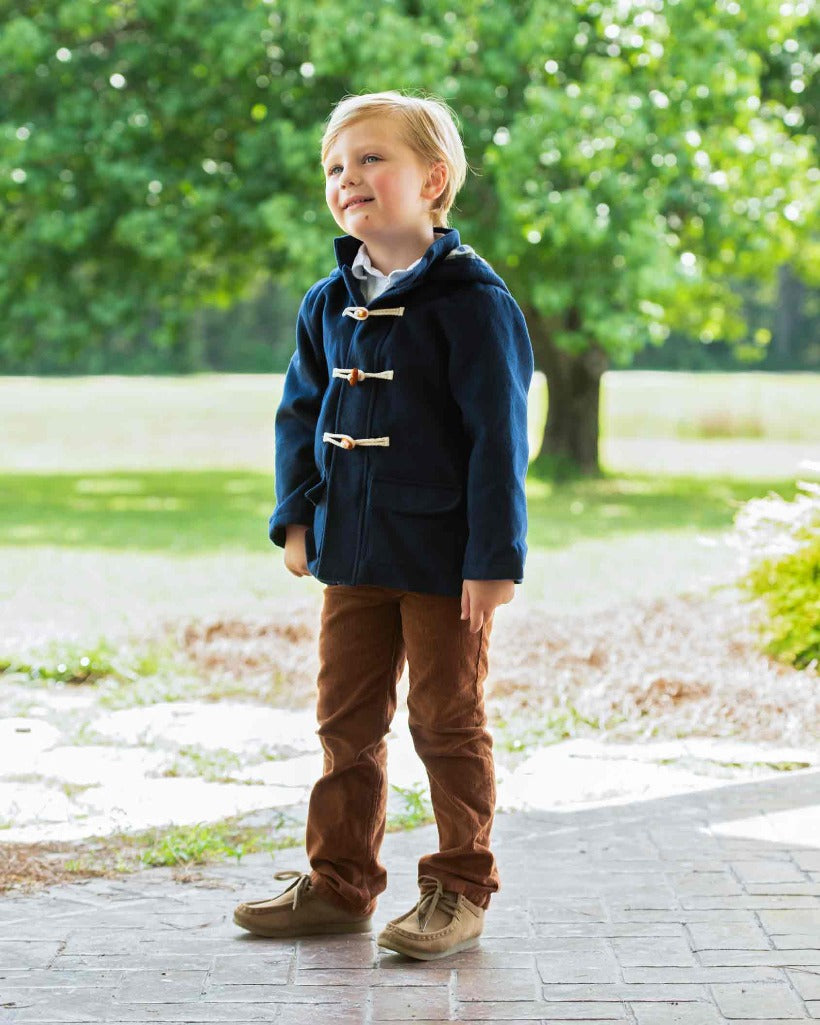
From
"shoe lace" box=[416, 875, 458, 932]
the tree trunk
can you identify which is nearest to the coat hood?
"shoe lace" box=[416, 875, 458, 932]

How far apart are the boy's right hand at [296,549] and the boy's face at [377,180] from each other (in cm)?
63

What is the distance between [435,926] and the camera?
324 cm

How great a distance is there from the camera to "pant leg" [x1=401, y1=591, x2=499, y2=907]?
322 cm

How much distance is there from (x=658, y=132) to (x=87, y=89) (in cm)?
562

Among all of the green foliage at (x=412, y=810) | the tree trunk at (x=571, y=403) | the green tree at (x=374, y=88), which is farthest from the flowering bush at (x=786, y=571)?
the tree trunk at (x=571, y=403)

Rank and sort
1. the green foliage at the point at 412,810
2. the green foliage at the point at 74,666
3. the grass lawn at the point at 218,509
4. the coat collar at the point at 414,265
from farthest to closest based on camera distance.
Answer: the grass lawn at the point at 218,509 < the green foliage at the point at 74,666 < the green foliage at the point at 412,810 < the coat collar at the point at 414,265

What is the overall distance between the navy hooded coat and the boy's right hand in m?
0.12

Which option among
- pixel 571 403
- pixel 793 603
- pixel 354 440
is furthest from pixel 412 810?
pixel 571 403

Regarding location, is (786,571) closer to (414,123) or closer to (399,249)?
(399,249)

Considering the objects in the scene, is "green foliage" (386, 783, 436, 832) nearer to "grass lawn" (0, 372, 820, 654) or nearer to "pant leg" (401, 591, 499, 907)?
"pant leg" (401, 591, 499, 907)

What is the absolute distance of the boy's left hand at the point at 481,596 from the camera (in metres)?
3.10

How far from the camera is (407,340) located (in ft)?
10.5

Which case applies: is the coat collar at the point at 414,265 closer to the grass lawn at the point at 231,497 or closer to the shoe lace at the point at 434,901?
the shoe lace at the point at 434,901

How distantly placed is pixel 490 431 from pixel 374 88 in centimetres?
1086
